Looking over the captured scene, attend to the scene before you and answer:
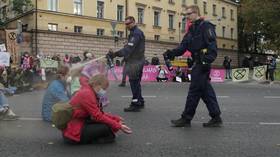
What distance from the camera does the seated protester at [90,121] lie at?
7551 mm

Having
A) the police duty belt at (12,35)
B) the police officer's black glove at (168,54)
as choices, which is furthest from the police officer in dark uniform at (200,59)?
the police duty belt at (12,35)

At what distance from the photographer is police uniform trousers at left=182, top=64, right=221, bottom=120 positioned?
904cm

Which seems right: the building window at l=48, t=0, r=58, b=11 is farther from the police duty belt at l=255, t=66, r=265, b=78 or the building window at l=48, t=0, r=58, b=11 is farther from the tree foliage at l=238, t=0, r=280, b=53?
the police duty belt at l=255, t=66, r=265, b=78

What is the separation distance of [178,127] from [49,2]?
155 feet

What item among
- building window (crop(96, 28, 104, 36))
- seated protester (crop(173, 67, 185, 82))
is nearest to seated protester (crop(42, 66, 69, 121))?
seated protester (crop(173, 67, 185, 82))

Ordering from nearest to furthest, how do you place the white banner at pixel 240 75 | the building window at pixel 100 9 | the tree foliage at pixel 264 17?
the white banner at pixel 240 75 → the building window at pixel 100 9 → the tree foliage at pixel 264 17

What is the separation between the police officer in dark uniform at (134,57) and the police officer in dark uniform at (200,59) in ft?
8.45

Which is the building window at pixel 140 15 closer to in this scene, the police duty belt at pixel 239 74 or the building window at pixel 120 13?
the building window at pixel 120 13

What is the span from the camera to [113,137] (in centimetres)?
781

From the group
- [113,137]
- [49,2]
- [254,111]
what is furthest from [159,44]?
[113,137]

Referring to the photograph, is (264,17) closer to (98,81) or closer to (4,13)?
(4,13)

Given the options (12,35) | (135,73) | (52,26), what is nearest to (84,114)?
(135,73)

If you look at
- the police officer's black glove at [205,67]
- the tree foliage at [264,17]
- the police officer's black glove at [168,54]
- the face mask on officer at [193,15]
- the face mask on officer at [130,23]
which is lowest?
the police officer's black glove at [205,67]

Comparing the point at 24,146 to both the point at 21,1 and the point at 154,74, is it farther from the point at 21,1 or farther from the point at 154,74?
the point at 21,1
